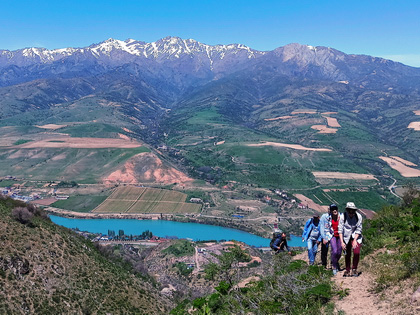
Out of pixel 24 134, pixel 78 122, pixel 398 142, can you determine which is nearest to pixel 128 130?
pixel 78 122

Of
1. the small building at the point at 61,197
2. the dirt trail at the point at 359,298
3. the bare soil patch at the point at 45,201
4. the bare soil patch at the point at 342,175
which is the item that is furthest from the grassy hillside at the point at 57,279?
the bare soil patch at the point at 342,175

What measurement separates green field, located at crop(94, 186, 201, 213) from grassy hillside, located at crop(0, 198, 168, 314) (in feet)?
203

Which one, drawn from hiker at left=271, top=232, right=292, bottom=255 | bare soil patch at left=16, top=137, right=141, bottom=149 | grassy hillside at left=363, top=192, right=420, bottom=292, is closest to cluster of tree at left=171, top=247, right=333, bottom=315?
hiker at left=271, top=232, right=292, bottom=255

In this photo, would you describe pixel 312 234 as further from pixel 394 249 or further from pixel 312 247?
pixel 394 249

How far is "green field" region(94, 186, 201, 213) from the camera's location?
304ft

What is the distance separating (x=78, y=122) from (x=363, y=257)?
20243 centimetres

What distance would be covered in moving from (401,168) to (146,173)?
102m

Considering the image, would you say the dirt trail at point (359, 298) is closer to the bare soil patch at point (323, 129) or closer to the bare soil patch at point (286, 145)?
the bare soil patch at point (286, 145)

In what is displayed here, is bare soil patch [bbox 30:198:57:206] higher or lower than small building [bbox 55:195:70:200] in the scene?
lower

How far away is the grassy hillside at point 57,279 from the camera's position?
2184 centimetres

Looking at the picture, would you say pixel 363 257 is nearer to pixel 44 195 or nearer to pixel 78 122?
pixel 44 195

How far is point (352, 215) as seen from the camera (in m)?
10.4

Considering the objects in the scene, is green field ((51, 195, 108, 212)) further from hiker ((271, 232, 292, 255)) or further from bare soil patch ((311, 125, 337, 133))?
bare soil patch ((311, 125, 337, 133))

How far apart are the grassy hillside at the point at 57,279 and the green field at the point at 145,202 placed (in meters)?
62.0
